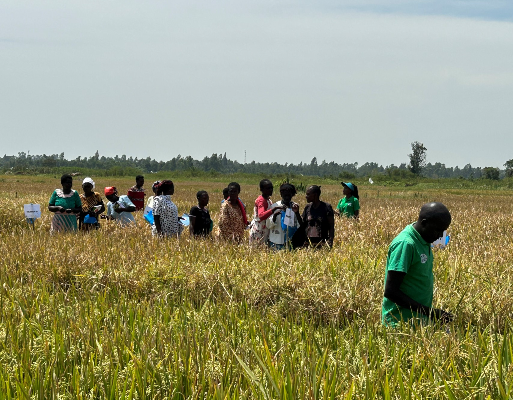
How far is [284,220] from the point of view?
282 inches

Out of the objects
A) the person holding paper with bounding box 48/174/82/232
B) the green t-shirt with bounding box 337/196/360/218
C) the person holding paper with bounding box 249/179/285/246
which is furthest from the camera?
the green t-shirt with bounding box 337/196/360/218

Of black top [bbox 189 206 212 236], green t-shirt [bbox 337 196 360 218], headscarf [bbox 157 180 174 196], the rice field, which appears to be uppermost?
headscarf [bbox 157 180 174 196]

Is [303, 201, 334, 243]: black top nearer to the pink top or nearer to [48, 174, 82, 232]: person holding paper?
the pink top

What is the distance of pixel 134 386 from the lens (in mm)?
2723

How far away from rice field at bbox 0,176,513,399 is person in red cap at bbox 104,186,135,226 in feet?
6.87

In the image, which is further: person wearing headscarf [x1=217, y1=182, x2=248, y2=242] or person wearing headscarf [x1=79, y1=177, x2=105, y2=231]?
person wearing headscarf [x1=79, y1=177, x2=105, y2=231]

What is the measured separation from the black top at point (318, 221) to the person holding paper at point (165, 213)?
80.5 inches

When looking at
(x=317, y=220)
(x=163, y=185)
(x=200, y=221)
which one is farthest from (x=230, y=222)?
(x=317, y=220)

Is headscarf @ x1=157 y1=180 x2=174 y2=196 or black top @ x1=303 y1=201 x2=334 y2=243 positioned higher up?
headscarf @ x1=157 y1=180 x2=174 y2=196

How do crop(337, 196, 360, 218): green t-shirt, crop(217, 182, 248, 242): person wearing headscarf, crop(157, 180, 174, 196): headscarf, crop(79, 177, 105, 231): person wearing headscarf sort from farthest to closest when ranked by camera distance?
crop(337, 196, 360, 218): green t-shirt < crop(79, 177, 105, 231): person wearing headscarf < crop(157, 180, 174, 196): headscarf < crop(217, 182, 248, 242): person wearing headscarf

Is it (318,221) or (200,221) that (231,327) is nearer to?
(318,221)

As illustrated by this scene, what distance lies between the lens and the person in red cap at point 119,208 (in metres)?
9.71

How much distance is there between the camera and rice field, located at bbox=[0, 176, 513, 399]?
270 centimetres

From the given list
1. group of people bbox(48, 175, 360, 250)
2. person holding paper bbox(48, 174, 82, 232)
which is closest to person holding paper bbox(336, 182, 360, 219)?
group of people bbox(48, 175, 360, 250)
